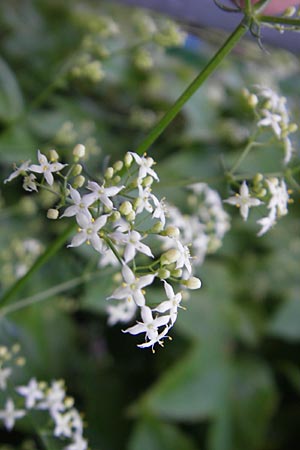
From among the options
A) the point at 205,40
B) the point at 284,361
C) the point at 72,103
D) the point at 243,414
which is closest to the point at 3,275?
the point at 72,103

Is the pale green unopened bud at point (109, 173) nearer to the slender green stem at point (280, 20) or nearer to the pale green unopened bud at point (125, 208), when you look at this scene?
the pale green unopened bud at point (125, 208)

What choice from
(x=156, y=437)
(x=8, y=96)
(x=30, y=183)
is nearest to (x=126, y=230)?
(x=30, y=183)

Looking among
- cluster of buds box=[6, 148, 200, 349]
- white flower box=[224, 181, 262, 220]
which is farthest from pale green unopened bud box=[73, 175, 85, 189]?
white flower box=[224, 181, 262, 220]

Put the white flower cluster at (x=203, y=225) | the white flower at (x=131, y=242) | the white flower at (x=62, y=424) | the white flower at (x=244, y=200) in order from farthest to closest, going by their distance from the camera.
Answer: the white flower cluster at (x=203, y=225)
the white flower at (x=62, y=424)
the white flower at (x=244, y=200)
the white flower at (x=131, y=242)

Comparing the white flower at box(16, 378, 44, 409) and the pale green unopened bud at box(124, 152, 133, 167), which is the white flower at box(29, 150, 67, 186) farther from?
the white flower at box(16, 378, 44, 409)

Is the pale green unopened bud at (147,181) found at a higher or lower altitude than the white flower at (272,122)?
lower

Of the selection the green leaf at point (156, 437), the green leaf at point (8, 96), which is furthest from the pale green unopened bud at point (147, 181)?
the green leaf at point (156, 437)

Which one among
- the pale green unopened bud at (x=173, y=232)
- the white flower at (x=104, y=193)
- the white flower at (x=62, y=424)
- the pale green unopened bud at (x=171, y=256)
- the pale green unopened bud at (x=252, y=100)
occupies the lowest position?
the white flower at (x=62, y=424)

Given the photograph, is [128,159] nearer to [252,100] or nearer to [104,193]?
[104,193]
